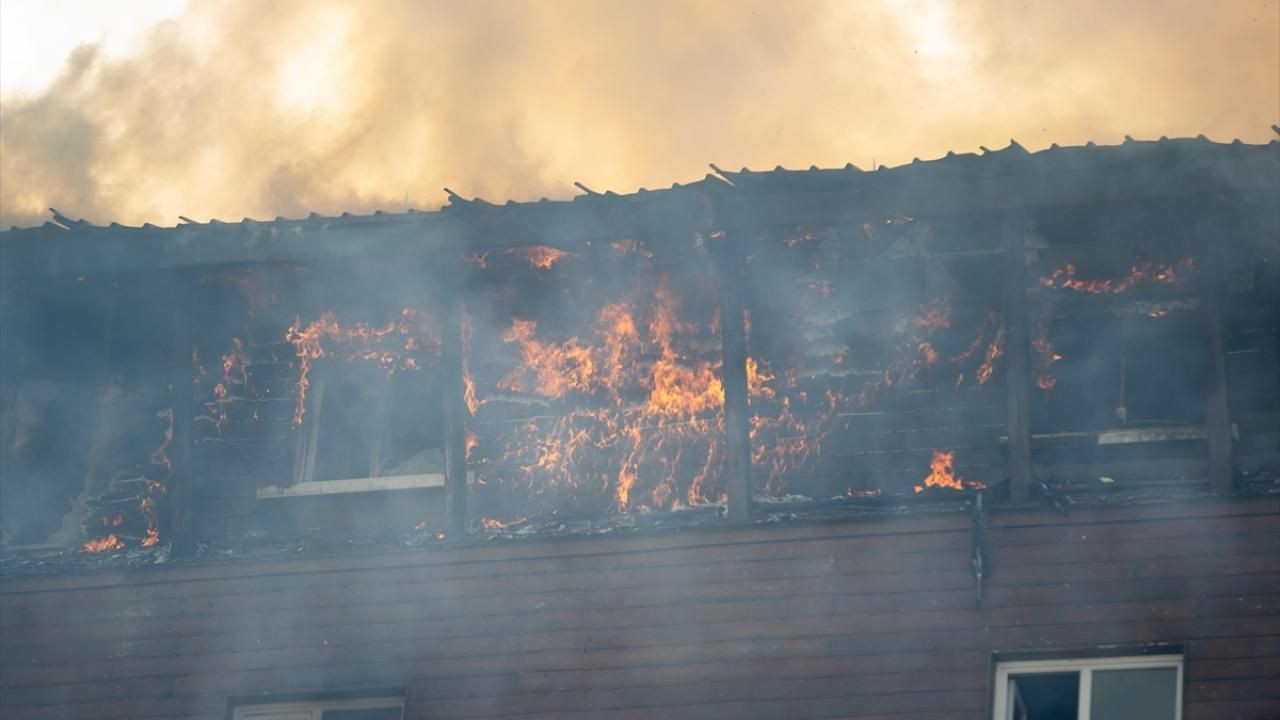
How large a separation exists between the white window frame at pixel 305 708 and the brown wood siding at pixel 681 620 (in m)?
0.17

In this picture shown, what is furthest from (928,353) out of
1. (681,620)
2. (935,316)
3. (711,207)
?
Result: (681,620)

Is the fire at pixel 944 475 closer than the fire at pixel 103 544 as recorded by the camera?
Yes

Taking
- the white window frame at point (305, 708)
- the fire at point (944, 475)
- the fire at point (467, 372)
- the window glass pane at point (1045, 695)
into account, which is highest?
the fire at point (467, 372)

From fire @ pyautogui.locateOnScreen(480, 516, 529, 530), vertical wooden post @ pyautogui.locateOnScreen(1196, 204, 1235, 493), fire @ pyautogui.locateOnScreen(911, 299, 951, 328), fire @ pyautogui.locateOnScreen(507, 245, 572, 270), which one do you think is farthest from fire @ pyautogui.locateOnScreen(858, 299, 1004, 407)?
fire @ pyautogui.locateOnScreen(480, 516, 529, 530)

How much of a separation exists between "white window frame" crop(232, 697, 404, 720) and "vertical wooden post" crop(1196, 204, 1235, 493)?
21.2 ft

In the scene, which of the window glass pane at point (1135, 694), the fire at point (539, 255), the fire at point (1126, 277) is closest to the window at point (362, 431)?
the fire at point (539, 255)

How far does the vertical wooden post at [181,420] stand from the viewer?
10.9m

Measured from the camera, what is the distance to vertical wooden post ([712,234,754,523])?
33.3 ft

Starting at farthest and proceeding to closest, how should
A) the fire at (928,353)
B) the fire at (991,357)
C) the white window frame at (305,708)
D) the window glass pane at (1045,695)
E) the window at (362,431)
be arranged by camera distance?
the window at (362,431)
the white window frame at (305,708)
the fire at (928,353)
the fire at (991,357)
the window glass pane at (1045,695)

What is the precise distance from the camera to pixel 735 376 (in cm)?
1038

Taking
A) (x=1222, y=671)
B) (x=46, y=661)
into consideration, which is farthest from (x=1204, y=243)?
(x=46, y=661)

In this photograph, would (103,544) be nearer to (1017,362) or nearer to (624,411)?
(624,411)

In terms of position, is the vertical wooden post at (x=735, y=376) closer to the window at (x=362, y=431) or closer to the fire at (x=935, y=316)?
the fire at (x=935, y=316)

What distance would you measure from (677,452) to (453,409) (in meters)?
Answer: 1.86
